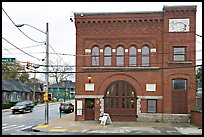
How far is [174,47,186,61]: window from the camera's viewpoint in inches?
993

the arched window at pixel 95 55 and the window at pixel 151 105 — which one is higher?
the arched window at pixel 95 55

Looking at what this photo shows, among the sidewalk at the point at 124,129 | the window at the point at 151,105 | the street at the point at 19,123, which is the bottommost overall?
the street at the point at 19,123

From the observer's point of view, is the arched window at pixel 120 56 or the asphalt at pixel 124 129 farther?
the arched window at pixel 120 56

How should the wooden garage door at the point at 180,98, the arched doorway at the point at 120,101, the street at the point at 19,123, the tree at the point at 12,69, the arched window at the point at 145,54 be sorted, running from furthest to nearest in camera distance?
the tree at the point at 12,69
the arched window at the point at 145,54
the arched doorway at the point at 120,101
the wooden garage door at the point at 180,98
the street at the point at 19,123

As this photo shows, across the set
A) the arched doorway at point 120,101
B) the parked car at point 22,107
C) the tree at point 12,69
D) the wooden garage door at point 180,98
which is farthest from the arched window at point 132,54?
the tree at point 12,69

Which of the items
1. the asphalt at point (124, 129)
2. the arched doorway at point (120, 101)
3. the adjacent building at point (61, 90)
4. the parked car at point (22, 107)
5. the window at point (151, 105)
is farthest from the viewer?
the adjacent building at point (61, 90)

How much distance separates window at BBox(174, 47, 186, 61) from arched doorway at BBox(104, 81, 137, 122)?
4.73 metres

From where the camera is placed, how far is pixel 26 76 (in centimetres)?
9044

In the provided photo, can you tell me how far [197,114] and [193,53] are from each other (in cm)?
534

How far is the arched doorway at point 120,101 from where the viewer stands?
25500 mm

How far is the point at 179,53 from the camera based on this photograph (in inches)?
995

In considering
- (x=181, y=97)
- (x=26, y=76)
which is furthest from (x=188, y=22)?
(x=26, y=76)

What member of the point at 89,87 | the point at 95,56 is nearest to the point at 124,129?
the point at 89,87

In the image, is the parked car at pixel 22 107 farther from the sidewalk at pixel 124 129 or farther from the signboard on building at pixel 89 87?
the sidewalk at pixel 124 129
